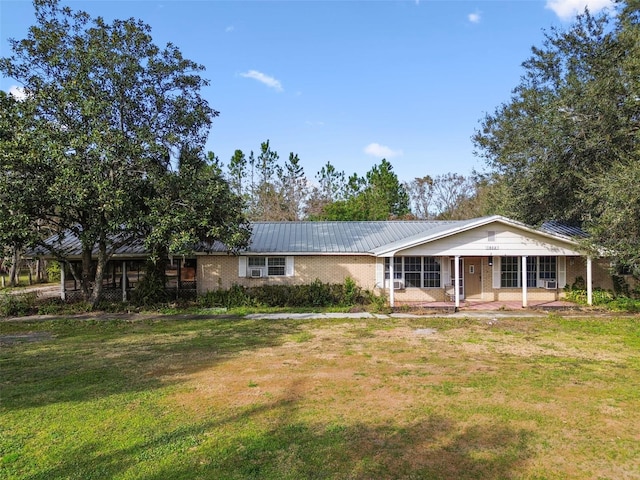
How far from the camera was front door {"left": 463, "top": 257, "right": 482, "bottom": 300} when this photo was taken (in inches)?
794

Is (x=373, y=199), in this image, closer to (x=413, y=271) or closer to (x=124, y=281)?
(x=413, y=271)

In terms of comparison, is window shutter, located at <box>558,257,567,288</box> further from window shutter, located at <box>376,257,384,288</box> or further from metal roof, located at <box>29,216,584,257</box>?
window shutter, located at <box>376,257,384,288</box>

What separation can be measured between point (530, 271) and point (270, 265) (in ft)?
39.1

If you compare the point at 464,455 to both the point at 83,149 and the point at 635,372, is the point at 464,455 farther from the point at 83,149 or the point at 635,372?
the point at 83,149

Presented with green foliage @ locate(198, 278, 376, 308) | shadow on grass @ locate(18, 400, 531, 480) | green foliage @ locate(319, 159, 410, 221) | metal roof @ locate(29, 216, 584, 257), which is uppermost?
green foliage @ locate(319, 159, 410, 221)

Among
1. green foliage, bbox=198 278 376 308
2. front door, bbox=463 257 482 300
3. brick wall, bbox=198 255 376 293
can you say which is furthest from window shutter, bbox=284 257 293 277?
front door, bbox=463 257 482 300

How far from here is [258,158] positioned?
4725 centimetres

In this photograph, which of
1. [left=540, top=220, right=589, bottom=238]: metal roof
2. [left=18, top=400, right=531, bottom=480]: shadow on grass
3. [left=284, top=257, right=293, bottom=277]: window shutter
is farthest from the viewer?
[left=284, top=257, right=293, bottom=277]: window shutter

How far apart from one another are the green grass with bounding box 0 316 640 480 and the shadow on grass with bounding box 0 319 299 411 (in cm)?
6

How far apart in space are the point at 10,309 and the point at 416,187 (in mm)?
41156

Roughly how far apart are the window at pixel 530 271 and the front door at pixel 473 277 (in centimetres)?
102

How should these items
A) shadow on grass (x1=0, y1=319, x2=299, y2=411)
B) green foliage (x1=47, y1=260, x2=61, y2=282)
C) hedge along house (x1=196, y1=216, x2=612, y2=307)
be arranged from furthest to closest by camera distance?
green foliage (x1=47, y1=260, x2=61, y2=282)
hedge along house (x1=196, y1=216, x2=612, y2=307)
shadow on grass (x1=0, y1=319, x2=299, y2=411)

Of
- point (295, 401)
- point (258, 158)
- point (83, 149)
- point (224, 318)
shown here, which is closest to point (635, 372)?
point (295, 401)

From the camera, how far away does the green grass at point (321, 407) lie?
4.83 m
